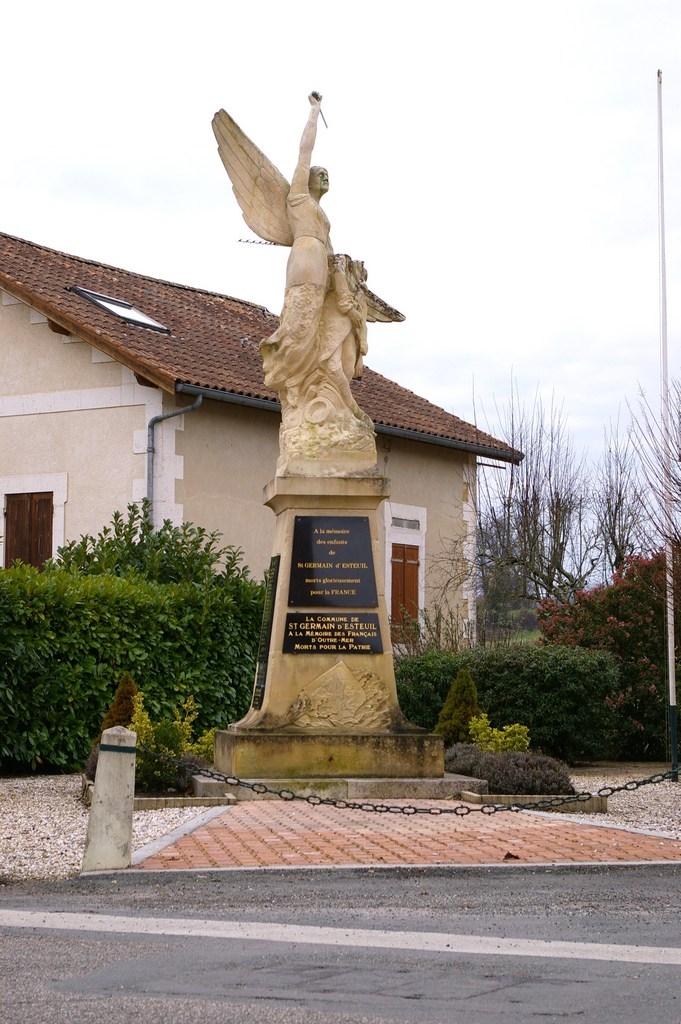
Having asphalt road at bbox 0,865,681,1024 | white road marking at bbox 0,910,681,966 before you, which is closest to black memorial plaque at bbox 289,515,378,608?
asphalt road at bbox 0,865,681,1024

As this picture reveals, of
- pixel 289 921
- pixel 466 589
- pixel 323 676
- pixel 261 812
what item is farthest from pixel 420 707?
pixel 289 921

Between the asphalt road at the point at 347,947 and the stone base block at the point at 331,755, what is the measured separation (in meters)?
3.67

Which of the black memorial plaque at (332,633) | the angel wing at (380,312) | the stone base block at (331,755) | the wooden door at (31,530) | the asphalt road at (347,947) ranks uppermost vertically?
the angel wing at (380,312)

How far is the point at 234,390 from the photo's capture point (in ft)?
65.3

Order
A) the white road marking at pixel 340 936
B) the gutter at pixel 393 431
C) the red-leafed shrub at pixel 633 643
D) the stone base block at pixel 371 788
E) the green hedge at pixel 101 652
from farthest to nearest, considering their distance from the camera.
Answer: the gutter at pixel 393 431 → the red-leafed shrub at pixel 633 643 → the green hedge at pixel 101 652 → the stone base block at pixel 371 788 → the white road marking at pixel 340 936

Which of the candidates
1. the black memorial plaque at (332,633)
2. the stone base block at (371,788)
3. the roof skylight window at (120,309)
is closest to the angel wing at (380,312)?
the black memorial plaque at (332,633)

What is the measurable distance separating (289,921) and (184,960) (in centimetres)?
101

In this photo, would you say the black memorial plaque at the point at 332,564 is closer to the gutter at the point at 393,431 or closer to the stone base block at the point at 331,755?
the stone base block at the point at 331,755

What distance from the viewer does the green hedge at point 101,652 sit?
14.6 metres

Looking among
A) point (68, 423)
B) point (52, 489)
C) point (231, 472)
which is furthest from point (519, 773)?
point (68, 423)

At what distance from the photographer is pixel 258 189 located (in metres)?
13.6

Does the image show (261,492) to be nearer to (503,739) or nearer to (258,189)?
(503,739)

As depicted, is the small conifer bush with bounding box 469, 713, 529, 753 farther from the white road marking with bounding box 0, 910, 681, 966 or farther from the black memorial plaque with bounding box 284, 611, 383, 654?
the white road marking with bounding box 0, 910, 681, 966

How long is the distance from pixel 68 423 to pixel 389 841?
40.8 feet
